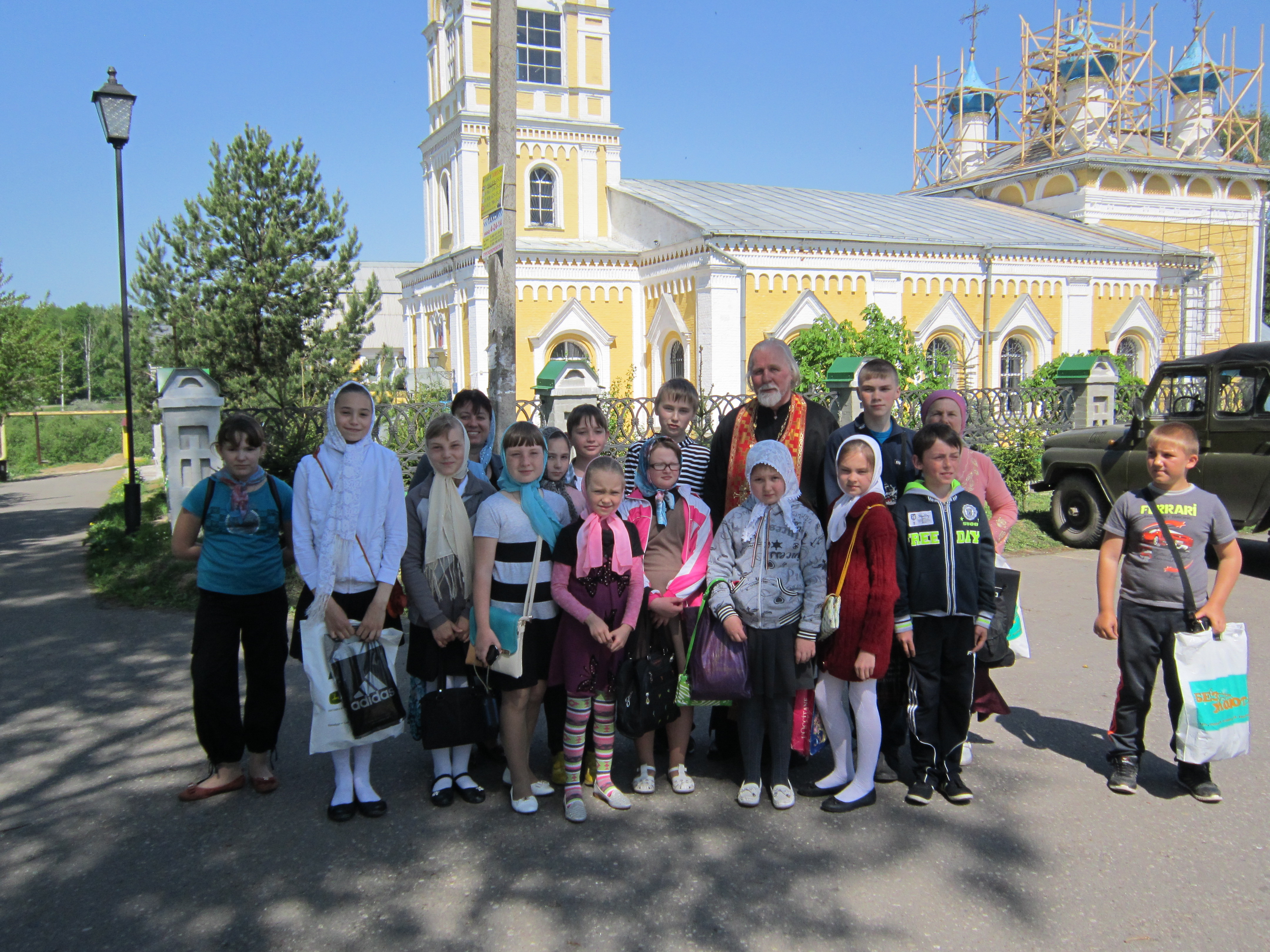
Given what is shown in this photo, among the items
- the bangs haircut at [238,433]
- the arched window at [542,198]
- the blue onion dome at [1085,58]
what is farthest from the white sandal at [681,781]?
the blue onion dome at [1085,58]

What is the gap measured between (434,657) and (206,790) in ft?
3.85

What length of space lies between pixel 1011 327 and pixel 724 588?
79.7 feet

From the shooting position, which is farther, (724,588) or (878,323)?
(878,323)

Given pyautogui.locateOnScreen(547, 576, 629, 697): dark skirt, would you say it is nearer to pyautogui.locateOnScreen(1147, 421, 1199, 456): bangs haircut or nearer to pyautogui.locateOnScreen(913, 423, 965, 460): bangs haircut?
pyautogui.locateOnScreen(913, 423, 965, 460): bangs haircut

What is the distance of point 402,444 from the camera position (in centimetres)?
1062

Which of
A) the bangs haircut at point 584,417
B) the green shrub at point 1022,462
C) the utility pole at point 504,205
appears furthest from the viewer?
the green shrub at point 1022,462

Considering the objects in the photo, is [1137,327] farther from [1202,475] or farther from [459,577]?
[459,577]

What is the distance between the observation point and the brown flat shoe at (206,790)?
3908 millimetres

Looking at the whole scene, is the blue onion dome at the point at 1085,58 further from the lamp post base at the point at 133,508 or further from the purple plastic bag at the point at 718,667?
the purple plastic bag at the point at 718,667

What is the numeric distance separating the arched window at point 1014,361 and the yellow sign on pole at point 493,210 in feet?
72.1

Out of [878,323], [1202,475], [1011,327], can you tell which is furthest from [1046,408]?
[1011,327]

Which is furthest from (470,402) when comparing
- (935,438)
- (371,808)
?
(935,438)

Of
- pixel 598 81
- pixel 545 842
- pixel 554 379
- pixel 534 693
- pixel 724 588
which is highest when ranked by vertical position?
pixel 598 81

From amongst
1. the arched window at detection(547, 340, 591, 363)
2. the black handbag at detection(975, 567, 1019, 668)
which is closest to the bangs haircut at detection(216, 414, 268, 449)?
the black handbag at detection(975, 567, 1019, 668)
